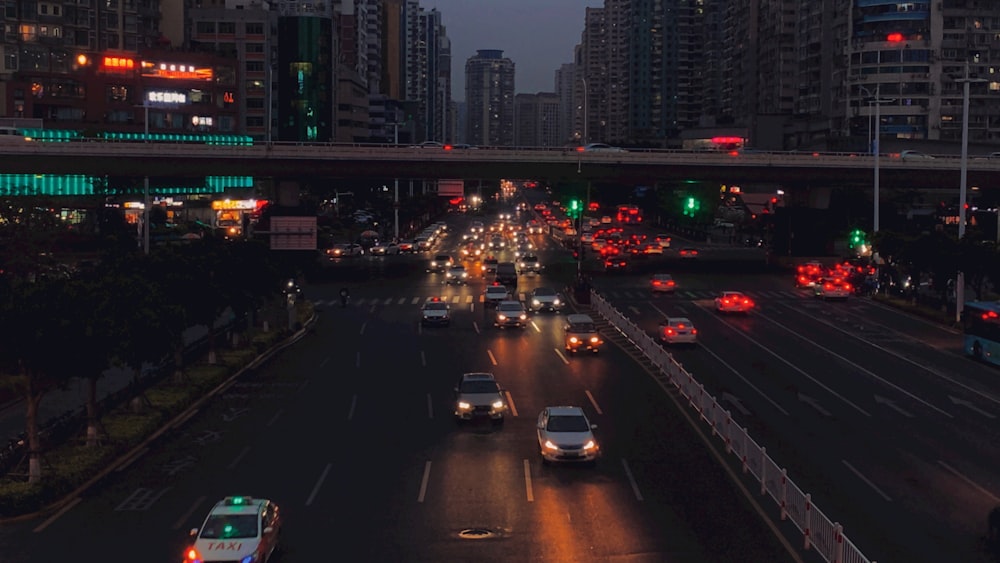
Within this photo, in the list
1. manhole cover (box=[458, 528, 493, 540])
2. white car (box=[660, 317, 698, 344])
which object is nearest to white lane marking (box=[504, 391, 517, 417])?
manhole cover (box=[458, 528, 493, 540])

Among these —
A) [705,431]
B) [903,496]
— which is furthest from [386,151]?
[903,496]

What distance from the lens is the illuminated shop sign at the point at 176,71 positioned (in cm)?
14300

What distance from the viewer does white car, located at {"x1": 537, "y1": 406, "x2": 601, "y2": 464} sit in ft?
96.1

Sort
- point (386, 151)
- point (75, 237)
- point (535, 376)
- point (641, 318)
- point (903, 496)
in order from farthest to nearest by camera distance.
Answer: point (75, 237), point (386, 151), point (641, 318), point (535, 376), point (903, 496)

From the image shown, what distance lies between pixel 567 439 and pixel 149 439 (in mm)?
12461

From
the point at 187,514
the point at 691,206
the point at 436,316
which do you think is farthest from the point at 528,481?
the point at 691,206

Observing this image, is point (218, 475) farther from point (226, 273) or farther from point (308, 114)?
point (308, 114)

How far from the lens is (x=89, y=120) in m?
136

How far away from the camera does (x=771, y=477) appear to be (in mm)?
26453

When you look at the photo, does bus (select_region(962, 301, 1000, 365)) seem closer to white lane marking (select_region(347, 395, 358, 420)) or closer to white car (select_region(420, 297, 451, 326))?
white car (select_region(420, 297, 451, 326))

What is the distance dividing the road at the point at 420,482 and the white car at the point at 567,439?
413 millimetres

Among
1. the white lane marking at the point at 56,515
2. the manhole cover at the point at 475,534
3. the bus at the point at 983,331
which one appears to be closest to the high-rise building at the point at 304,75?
the bus at the point at 983,331

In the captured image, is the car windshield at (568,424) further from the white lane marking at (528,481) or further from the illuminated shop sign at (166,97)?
the illuminated shop sign at (166,97)

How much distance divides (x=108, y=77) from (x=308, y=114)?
54006 millimetres
